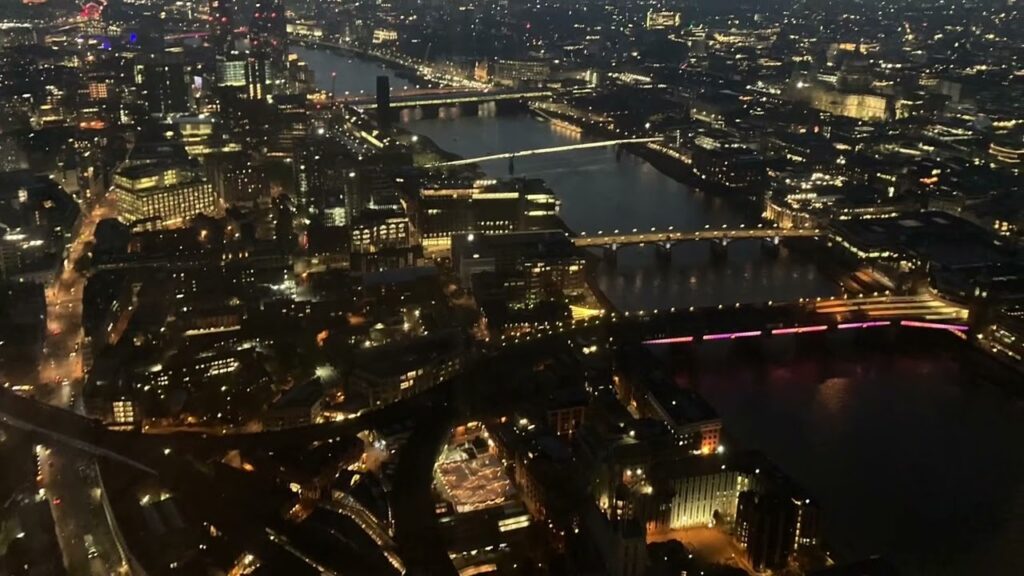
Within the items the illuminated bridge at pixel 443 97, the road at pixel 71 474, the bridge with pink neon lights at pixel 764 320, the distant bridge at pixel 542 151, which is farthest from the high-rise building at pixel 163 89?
the bridge with pink neon lights at pixel 764 320

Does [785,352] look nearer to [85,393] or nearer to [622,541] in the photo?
[622,541]

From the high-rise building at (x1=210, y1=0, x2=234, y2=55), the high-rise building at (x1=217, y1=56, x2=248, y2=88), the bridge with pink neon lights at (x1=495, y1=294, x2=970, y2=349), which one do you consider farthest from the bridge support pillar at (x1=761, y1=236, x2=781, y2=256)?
the high-rise building at (x1=210, y1=0, x2=234, y2=55)

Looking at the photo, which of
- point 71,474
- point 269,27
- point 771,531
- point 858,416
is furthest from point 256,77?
point 771,531

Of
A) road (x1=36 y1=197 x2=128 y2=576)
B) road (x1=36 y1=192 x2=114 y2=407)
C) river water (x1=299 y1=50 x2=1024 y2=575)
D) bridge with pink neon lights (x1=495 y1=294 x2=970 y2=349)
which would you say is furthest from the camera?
bridge with pink neon lights (x1=495 y1=294 x2=970 y2=349)

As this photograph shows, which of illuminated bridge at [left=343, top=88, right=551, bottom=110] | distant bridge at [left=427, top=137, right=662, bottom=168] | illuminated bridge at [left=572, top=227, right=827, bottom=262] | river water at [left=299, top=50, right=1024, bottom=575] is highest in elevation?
illuminated bridge at [left=343, top=88, right=551, bottom=110]

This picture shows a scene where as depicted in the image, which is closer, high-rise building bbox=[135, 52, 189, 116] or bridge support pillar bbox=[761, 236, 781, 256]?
bridge support pillar bbox=[761, 236, 781, 256]

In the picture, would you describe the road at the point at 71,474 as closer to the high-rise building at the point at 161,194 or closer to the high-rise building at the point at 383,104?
the high-rise building at the point at 161,194

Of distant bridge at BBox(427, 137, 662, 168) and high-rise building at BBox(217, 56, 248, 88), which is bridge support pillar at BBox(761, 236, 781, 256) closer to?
distant bridge at BBox(427, 137, 662, 168)
